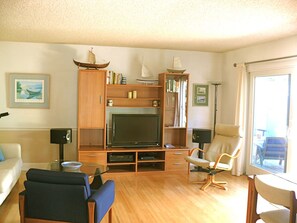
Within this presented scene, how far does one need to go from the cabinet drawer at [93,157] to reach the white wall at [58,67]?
752 millimetres

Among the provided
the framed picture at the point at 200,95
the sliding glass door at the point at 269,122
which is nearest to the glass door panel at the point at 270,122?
the sliding glass door at the point at 269,122

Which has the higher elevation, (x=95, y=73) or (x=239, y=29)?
(x=239, y=29)

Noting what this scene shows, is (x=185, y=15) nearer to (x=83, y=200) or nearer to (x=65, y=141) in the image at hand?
(x=83, y=200)

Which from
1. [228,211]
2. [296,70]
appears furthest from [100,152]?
[296,70]


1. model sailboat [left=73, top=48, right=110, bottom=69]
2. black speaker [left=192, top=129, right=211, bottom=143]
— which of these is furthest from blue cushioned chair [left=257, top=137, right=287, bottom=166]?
model sailboat [left=73, top=48, right=110, bottom=69]

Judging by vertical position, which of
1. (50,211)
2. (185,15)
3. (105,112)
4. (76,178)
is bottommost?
(50,211)

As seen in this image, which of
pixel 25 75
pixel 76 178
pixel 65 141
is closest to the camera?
pixel 76 178

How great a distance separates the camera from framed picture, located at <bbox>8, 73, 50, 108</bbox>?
5.35 m

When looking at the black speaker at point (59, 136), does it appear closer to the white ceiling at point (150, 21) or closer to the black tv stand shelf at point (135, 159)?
the black tv stand shelf at point (135, 159)

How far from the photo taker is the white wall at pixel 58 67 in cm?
536

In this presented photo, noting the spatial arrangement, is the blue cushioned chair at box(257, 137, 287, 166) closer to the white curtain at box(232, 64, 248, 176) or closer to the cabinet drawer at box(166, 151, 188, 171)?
the white curtain at box(232, 64, 248, 176)

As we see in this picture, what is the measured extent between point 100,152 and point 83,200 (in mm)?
2654

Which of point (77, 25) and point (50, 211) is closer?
point (50, 211)

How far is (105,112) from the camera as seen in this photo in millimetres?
5312
